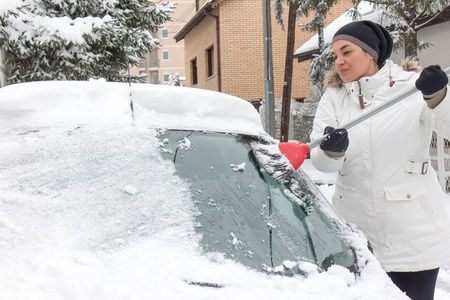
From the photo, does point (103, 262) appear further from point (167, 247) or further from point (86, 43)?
point (86, 43)

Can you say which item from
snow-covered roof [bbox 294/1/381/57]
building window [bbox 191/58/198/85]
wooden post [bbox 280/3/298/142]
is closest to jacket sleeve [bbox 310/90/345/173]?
snow-covered roof [bbox 294/1/381/57]

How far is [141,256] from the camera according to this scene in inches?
48.0

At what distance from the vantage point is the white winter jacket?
5.72 feet

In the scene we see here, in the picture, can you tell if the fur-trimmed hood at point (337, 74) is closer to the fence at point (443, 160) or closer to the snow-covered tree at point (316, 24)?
the fence at point (443, 160)

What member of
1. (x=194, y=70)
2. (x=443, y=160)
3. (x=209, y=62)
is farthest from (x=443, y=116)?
(x=194, y=70)

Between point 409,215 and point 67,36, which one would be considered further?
point 67,36

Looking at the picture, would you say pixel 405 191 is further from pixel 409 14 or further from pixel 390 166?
pixel 409 14

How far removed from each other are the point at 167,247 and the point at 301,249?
48 centimetres

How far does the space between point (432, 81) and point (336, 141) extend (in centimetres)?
42

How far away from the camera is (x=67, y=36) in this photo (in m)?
5.17

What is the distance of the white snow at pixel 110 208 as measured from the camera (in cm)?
113

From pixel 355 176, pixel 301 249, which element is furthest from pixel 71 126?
pixel 355 176

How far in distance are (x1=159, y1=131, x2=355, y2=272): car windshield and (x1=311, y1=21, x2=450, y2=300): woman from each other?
0.80 feet

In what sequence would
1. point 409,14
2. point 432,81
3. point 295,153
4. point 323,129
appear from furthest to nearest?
point 409,14 → point 323,129 → point 295,153 → point 432,81
